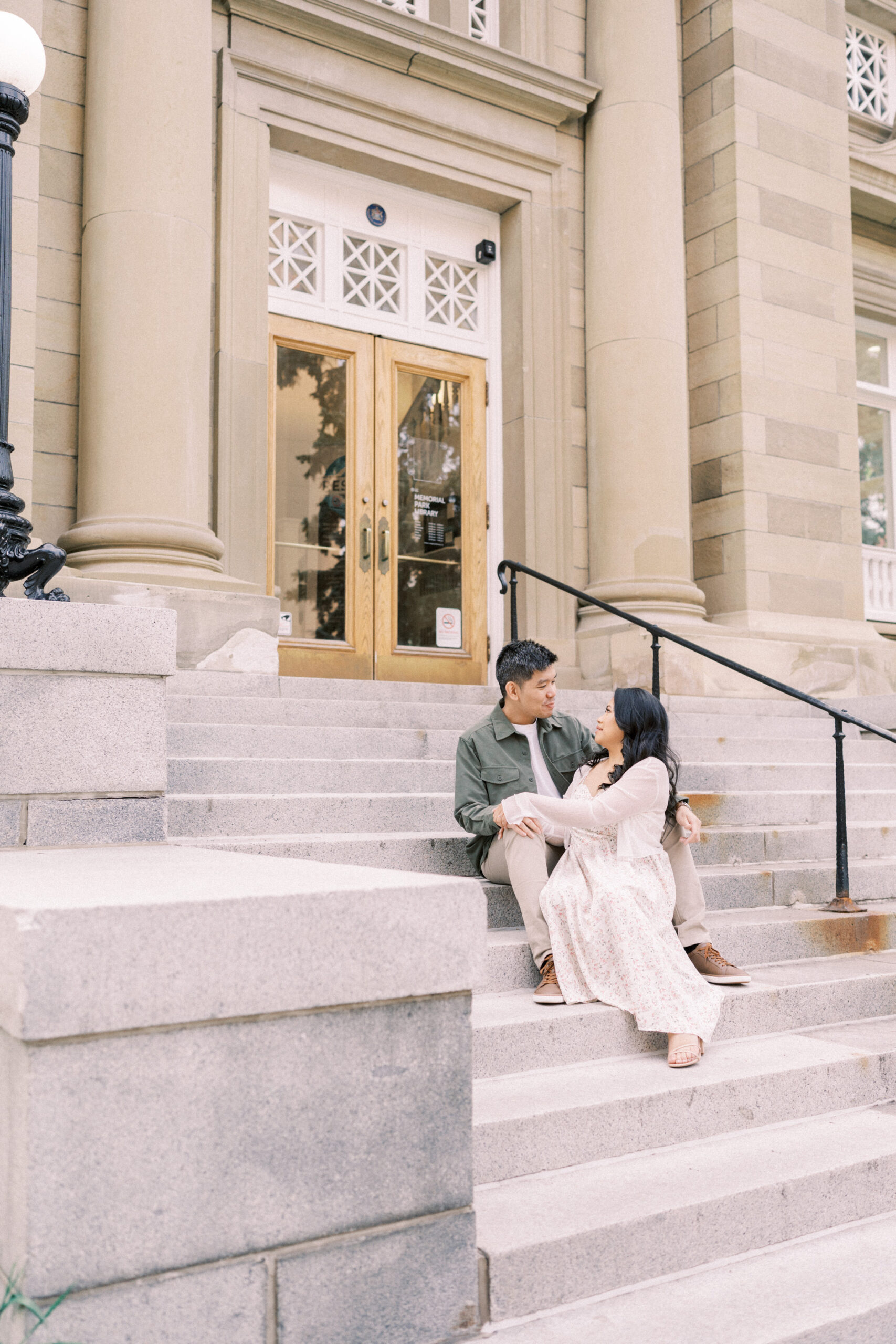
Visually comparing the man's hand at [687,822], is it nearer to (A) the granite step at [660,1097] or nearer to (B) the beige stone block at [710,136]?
(A) the granite step at [660,1097]

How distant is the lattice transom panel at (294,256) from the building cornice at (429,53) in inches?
55.1

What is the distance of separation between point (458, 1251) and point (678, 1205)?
828 millimetres

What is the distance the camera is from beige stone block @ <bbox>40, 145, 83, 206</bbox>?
8.29 meters

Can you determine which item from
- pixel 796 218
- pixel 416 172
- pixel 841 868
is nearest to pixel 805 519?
pixel 796 218

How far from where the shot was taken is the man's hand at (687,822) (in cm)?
461

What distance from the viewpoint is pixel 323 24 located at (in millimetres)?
9453

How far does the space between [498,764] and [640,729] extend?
81cm

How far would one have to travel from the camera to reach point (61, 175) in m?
8.34

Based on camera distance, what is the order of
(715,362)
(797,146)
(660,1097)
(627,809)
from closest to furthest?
(660,1097)
(627,809)
(715,362)
(797,146)

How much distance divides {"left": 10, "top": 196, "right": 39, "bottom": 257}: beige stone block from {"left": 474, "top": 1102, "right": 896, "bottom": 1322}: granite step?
629cm

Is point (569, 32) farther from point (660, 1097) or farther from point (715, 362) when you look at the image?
point (660, 1097)

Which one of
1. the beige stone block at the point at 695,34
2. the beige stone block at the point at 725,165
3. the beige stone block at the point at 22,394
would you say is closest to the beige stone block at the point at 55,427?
the beige stone block at the point at 22,394

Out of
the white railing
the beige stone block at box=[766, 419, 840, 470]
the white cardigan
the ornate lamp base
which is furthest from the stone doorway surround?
the white cardigan

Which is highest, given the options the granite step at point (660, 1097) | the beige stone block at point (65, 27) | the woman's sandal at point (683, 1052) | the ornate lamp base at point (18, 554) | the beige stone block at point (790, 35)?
the beige stone block at point (790, 35)
